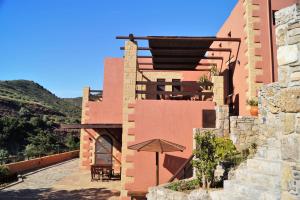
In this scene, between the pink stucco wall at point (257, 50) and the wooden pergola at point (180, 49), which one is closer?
the pink stucco wall at point (257, 50)

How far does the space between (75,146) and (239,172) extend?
93.5 ft

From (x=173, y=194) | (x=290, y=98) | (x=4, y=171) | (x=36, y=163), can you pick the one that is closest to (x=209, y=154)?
(x=173, y=194)

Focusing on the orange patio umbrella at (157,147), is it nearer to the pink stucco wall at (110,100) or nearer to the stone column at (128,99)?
the stone column at (128,99)

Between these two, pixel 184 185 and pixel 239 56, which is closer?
pixel 184 185

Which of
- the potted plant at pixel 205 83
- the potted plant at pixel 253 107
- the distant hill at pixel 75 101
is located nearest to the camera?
the potted plant at pixel 253 107

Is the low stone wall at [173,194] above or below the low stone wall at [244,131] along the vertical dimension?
below

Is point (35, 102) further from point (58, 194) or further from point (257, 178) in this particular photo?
point (257, 178)

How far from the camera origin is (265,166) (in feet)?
21.2

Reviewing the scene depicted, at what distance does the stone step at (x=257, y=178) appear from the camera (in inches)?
230

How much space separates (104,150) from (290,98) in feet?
50.7

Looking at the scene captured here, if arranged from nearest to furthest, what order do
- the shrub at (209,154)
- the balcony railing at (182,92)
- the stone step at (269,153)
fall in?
the stone step at (269,153) → the shrub at (209,154) → the balcony railing at (182,92)

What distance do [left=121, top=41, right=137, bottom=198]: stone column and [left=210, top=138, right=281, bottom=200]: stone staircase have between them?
4433 mm

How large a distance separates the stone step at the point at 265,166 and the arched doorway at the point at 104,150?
12170 millimetres

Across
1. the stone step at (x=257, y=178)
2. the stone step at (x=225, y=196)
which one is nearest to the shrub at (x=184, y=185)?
the stone step at (x=225, y=196)
